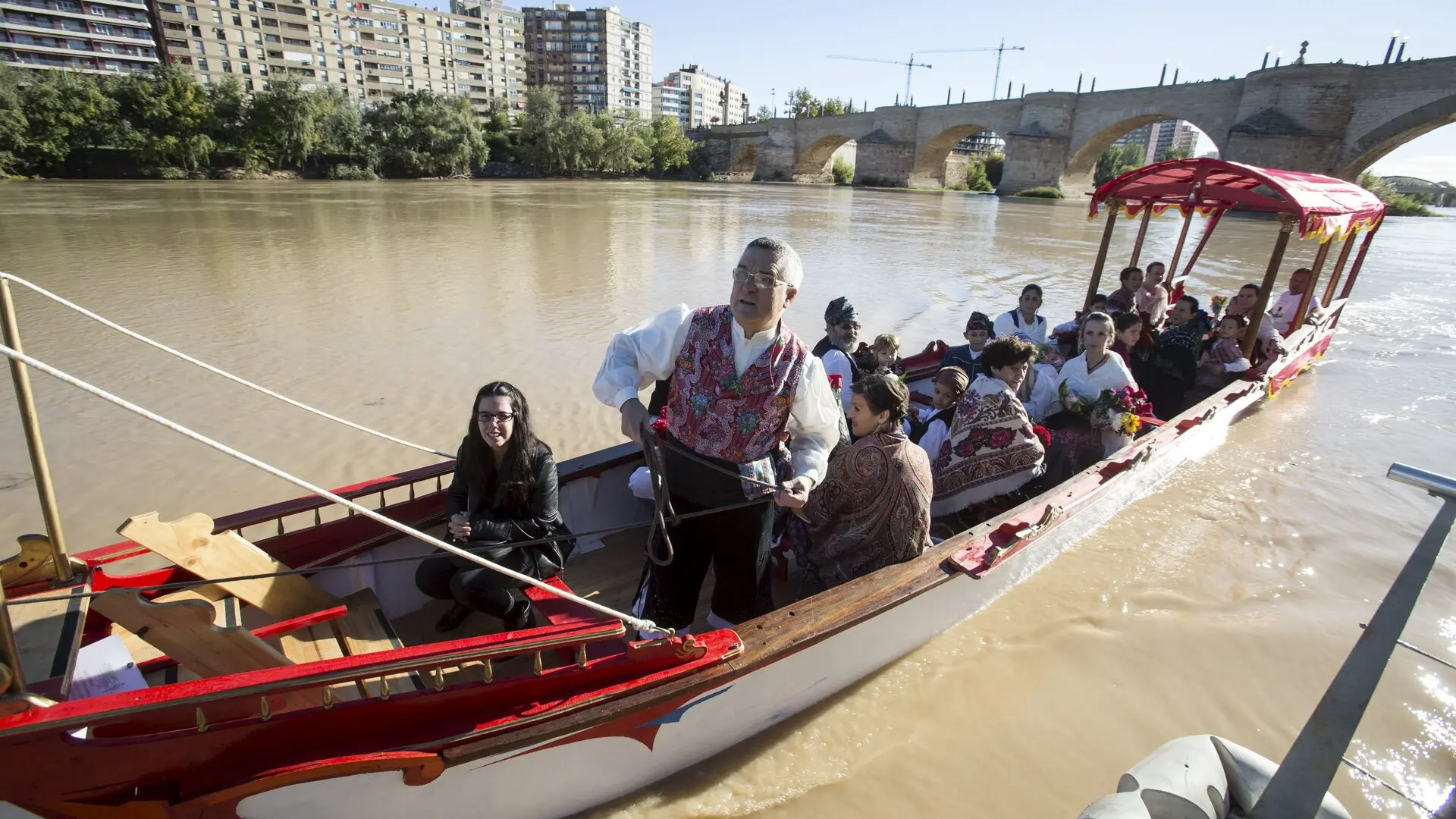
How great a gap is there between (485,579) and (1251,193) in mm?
6762

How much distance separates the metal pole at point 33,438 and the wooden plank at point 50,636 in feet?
0.44

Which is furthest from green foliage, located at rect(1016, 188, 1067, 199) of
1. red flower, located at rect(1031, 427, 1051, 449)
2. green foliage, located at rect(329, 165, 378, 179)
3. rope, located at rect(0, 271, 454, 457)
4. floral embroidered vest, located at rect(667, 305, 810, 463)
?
rope, located at rect(0, 271, 454, 457)

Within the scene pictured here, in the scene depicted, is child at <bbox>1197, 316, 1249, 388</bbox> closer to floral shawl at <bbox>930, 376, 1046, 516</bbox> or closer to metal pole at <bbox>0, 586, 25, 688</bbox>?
floral shawl at <bbox>930, 376, 1046, 516</bbox>

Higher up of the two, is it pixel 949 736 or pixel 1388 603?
pixel 1388 603

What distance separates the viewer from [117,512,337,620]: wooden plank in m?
2.00

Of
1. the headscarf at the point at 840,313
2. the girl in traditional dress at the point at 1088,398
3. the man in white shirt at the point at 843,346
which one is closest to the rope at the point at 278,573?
the man in white shirt at the point at 843,346

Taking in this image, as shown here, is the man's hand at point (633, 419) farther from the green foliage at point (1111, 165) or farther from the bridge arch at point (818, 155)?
the green foliage at point (1111, 165)

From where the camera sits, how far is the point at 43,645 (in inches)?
68.9

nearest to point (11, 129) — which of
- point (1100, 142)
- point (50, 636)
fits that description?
point (50, 636)

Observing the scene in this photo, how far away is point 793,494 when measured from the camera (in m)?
2.01

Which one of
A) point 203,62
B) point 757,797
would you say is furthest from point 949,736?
point 203,62

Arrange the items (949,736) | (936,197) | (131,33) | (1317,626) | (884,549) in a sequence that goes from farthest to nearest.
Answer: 1. (131,33)
2. (936,197)
3. (1317,626)
4. (949,736)
5. (884,549)

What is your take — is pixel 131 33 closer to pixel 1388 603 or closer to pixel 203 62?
pixel 203 62

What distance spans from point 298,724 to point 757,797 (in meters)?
1.66
